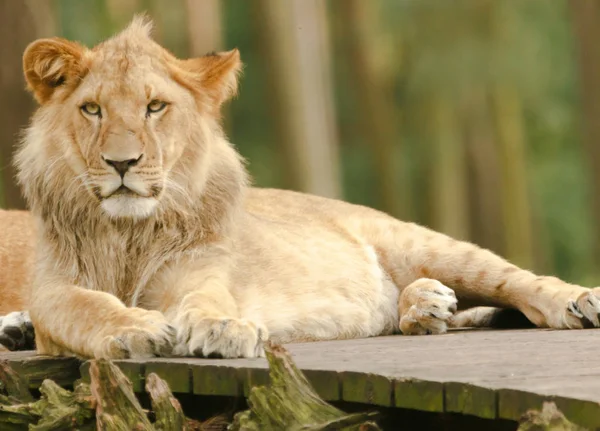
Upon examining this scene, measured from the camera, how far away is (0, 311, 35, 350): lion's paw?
5746mm

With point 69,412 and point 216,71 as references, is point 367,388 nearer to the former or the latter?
point 69,412

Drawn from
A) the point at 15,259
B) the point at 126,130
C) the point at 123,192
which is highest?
the point at 126,130

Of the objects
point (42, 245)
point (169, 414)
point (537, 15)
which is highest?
point (537, 15)

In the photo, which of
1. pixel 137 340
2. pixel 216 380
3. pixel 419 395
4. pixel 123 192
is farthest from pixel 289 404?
pixel 123 192

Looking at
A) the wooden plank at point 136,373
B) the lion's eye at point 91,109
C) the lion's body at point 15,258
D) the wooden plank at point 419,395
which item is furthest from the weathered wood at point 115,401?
the lion's body at point 15,258

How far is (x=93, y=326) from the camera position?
4492mm

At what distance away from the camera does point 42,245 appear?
5145mm

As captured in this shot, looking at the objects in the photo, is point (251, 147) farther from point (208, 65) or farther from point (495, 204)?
point (208, 65)

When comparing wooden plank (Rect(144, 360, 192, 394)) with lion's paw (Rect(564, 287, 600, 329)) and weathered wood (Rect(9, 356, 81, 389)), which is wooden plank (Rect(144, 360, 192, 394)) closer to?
weathered wood (Rect(9, 356, 81, 389))

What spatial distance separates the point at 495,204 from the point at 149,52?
597 inches

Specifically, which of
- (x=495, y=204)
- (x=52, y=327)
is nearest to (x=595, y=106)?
(x=495, y=204)

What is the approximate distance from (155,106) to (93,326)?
3.04 feet

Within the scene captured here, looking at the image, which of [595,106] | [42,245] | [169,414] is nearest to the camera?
[169,414]

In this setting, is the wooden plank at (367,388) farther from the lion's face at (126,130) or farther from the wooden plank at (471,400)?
the lion's face at (126,130)
